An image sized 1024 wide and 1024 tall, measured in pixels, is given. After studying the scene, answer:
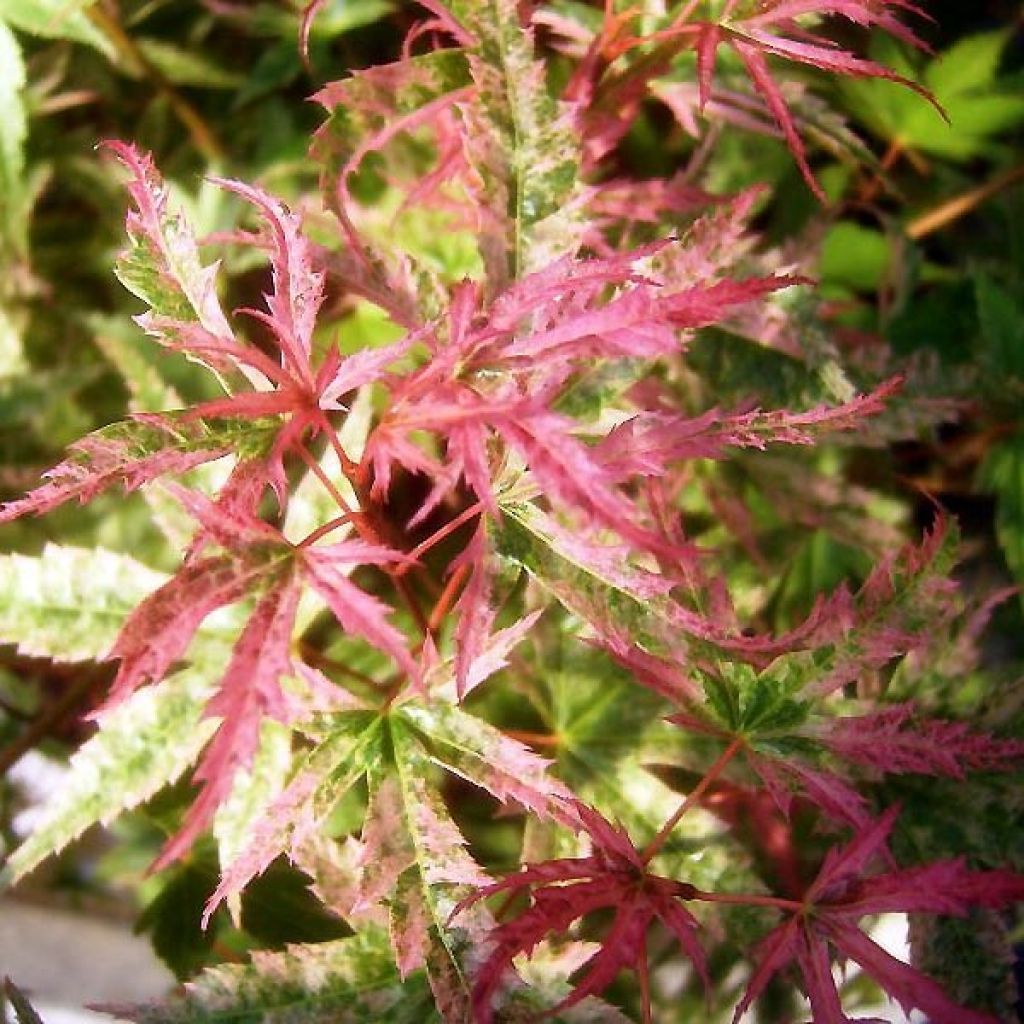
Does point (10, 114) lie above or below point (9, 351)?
above

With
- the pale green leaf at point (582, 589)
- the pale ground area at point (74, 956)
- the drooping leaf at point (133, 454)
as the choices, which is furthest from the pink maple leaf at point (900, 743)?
the pale ground area at point (74, 956)

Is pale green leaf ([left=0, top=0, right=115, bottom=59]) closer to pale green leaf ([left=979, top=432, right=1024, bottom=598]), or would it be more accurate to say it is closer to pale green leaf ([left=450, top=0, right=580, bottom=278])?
pale green leaf ([left=450, top=0, right=580, bottom=278])

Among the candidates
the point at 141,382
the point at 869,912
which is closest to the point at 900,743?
the point at 869,912

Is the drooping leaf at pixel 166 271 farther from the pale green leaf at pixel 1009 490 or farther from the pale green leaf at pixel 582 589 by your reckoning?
the pale green leaf at pixel 1009 490

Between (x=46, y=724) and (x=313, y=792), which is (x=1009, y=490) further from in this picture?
(x=46, y=724)

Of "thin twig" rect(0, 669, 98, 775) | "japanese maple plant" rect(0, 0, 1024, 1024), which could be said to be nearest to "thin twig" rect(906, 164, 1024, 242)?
"japanese maple plant" rect(0, 0, 1024, 1024)

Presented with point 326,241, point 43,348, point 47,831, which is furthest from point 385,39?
point 47,831

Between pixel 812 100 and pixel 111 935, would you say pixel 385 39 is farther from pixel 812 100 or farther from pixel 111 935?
pixel 111 935

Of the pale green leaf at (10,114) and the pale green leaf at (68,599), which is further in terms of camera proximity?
the pale green leaf at (10,114)
